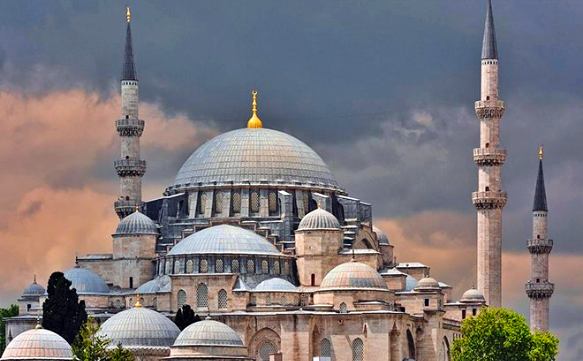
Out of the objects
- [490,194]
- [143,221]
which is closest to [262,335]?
[143,221]

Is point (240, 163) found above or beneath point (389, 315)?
above

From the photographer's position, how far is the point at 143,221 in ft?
243

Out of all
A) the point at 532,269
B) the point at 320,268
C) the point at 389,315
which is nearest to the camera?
the point at 389,315

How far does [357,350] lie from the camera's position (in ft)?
224

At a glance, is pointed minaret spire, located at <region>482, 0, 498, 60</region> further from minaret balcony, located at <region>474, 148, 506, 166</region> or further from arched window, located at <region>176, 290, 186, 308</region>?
arched window, located at <region>176, 290, 186, 308</region>

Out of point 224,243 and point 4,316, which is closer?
point 224,243

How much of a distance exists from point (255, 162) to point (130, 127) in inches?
187

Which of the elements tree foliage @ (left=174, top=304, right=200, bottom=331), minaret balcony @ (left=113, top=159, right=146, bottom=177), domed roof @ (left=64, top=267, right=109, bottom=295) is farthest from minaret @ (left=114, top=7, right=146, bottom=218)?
tree foliage @ (left=174, top=304, right=200, bottom=331)

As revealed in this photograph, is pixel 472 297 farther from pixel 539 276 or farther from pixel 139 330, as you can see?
pixel 139 330

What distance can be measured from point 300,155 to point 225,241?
6698 millimetres

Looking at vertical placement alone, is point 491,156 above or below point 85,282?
above

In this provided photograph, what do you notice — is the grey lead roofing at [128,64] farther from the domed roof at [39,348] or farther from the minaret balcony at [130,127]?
the domed roof at [39,348]

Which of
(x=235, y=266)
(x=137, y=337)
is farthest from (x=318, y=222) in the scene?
(x=137, y=337)

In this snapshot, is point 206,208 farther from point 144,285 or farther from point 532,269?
point 532,269
